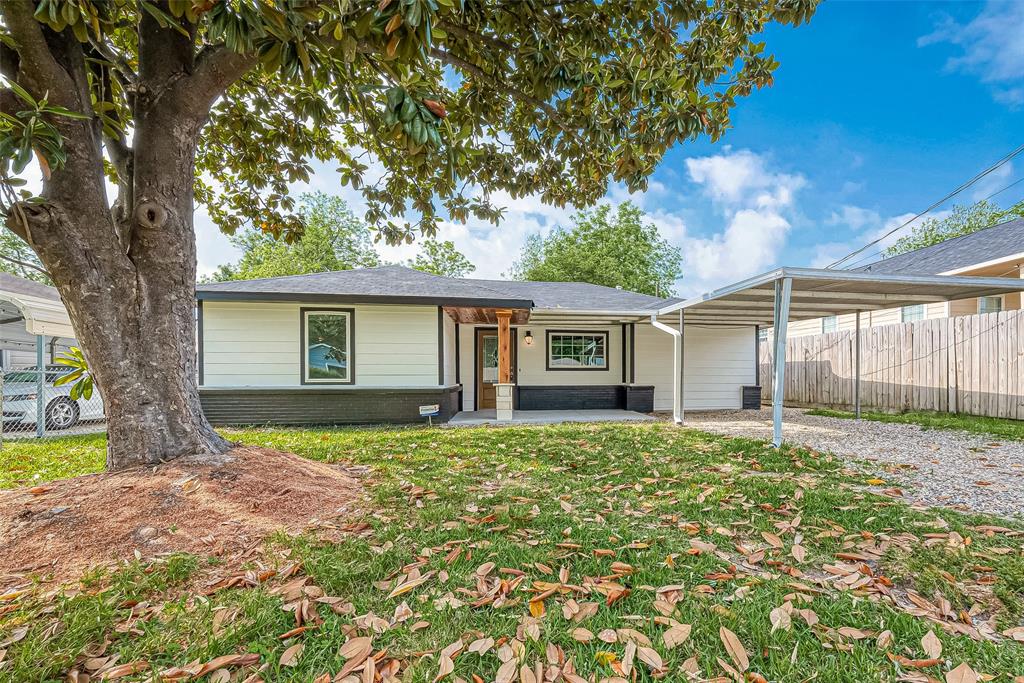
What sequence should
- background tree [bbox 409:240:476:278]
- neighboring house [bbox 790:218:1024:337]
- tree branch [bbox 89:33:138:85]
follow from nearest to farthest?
tree branch [bbox 89:33:138:85]
neighboring house [bbox 790:218:1024:337]
background tree [bbox 409:240:476:278]

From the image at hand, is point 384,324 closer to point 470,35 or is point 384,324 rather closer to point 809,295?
point 470,35

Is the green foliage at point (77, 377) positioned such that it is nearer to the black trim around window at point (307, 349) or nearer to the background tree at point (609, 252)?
the black trim around window at point (307, 349)

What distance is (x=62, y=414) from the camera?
23.6 feet

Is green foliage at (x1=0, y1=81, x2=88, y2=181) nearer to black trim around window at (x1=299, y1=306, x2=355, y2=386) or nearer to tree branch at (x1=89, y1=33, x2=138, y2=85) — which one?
tree branch at (x1=89, y1=33, x2=138, y2=85)

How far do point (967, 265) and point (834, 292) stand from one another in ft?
25.0

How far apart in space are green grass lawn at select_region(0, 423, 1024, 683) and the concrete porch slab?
4.45m

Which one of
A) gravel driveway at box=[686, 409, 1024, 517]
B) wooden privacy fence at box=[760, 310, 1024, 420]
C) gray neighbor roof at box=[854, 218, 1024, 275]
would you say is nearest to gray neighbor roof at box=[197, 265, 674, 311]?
gravel driveway at box=[686, 409, 1024, 517]

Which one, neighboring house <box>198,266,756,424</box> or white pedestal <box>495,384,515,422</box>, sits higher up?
neighboring house <box>198,266,756,424</box>

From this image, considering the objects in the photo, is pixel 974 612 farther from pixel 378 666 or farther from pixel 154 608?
pixel 154 608

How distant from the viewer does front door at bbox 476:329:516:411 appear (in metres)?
10.4

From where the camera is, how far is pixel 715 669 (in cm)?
147

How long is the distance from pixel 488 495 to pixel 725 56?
15.9 ft

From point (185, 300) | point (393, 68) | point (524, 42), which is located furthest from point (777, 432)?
point (185, 300)

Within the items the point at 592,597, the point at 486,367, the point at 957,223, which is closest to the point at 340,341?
the point at 486,367
